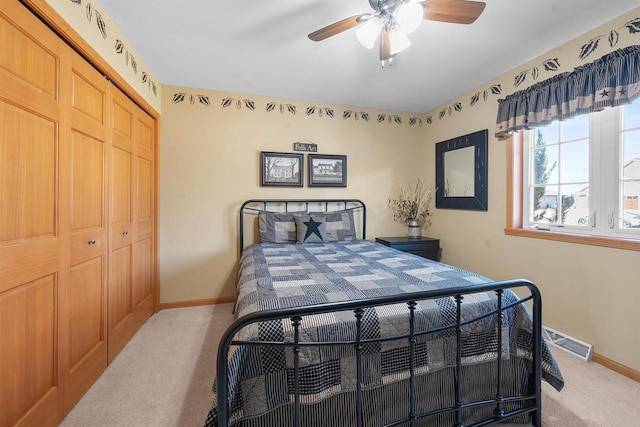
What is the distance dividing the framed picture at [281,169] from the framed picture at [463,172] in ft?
5.77

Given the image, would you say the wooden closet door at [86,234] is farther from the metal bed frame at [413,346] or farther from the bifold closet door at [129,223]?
the metal bed frame at [413,346]

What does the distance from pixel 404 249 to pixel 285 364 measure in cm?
242

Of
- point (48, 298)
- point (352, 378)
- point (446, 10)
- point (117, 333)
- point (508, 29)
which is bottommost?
→ point (117, 333)

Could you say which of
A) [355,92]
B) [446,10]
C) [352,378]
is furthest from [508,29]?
[352,378]

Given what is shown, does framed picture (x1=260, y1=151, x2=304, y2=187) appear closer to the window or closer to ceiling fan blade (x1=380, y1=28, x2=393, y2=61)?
ceiling fan blade (x1=380, y1=28, x2=393, y2=61)

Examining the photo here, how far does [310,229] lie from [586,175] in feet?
7.67

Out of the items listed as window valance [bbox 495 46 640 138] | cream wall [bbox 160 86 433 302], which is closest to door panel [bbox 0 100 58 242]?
cream wall [bbox 160 86 433 302]

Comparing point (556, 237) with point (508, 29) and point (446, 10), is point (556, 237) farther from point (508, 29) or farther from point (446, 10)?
point (446, 10)

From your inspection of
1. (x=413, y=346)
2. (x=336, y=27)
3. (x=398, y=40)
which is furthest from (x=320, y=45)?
(x=413, y=346)

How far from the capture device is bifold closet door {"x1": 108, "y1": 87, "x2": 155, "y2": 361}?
2070mm

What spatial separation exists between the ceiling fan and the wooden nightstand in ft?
6.67

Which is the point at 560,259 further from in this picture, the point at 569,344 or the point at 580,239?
the point at 569,344

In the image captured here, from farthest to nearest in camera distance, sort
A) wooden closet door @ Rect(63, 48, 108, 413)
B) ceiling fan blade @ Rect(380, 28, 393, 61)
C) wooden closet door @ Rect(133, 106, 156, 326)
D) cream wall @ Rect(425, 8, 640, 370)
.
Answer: wooden closet door @ Rect(133, 106, 156, 326), cream wall @ Rect(425, 8, 640, 370), ceiling fan blade @ Rect(380, 28, 393, 61), wooden closet door @ Rect(63, 48, 108, 413)

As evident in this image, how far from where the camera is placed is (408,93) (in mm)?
3174
